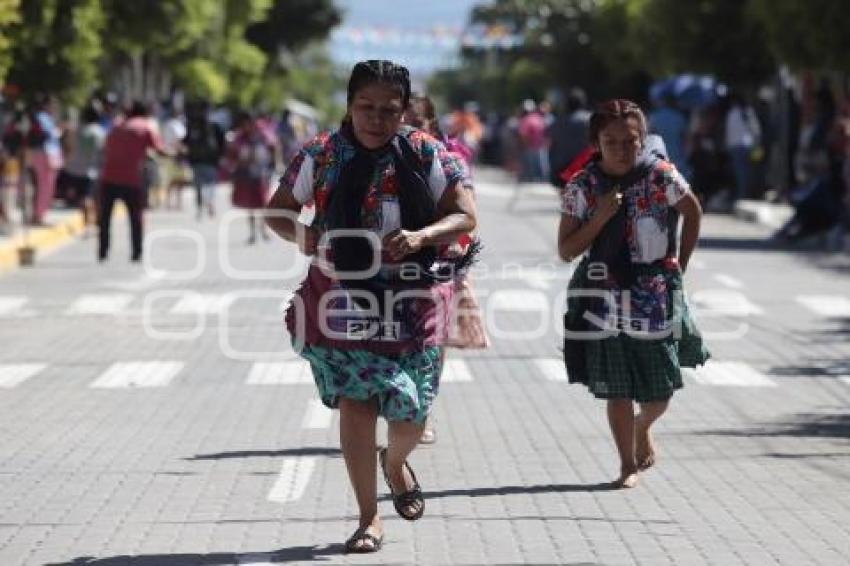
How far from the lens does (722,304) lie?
837 inches

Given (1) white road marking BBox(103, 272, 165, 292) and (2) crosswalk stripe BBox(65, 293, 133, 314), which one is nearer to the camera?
(2) crosswalk stripe BBox(65, 293, 133, 314)

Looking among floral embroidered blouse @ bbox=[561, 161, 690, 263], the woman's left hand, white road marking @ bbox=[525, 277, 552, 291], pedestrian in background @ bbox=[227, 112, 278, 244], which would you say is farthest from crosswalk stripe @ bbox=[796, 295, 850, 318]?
the woman's left hand

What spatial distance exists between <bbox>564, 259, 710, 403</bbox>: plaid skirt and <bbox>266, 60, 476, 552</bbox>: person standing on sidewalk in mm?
1847

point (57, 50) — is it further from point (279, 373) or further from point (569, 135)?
point (279, 373)

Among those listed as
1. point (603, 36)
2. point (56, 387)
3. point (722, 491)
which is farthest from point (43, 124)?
point (603, 36)

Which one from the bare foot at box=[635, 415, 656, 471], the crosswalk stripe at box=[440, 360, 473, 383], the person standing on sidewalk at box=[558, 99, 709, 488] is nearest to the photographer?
the person standing on sidewalk at box=[558, 99, 709, 488]

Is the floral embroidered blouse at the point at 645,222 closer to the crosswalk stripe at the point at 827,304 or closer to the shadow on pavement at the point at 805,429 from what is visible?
the shadow on pavement at the point at 805,429

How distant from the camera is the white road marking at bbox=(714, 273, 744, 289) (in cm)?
2334

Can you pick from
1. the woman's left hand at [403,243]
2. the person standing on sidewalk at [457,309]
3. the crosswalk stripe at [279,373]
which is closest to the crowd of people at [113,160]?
the crosswalk stripe at [279,373]

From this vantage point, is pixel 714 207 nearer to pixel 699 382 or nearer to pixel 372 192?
pixel 699 382

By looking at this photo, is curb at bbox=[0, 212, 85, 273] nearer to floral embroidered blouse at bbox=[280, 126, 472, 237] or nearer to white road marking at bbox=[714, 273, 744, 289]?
white road marking at bbox=[714, 273, 744, 289]

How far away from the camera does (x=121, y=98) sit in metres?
56.6

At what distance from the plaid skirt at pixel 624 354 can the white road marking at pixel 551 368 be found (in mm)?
4637

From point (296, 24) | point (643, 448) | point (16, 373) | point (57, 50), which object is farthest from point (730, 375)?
point (296, 24)
